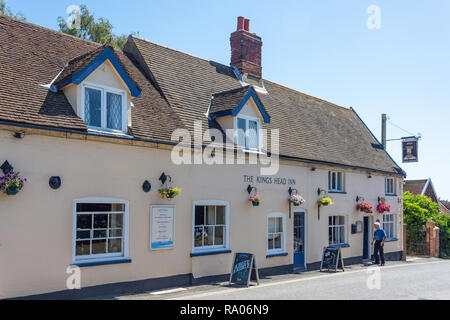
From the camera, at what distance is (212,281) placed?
13250 millimetres

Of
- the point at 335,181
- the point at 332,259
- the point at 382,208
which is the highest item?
the point at 335,181

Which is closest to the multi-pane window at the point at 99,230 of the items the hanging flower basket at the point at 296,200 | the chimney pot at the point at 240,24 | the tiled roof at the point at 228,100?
the tiled roof at the point at 228,100

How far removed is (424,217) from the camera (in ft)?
85.6

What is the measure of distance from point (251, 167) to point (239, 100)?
87.8 inches

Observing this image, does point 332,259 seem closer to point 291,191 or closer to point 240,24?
point 291,191

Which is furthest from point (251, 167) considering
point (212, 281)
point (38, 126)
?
point (38, 126)

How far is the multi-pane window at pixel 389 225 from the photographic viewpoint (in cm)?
2264

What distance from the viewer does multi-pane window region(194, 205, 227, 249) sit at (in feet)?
43.0

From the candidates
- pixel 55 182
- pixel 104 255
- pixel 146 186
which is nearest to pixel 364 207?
pixel 146 186

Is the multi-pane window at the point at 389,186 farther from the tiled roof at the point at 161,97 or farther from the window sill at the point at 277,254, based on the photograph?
the window sill at the point at 277,254

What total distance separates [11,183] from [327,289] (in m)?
8.11

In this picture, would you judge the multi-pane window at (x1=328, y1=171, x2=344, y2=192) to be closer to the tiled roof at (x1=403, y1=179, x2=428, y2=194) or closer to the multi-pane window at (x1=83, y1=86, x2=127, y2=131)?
the multi-pane window at (x1=83, y1=86, x2=127, y2=131)

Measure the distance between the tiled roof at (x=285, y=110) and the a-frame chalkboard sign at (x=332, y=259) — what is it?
3.48 m

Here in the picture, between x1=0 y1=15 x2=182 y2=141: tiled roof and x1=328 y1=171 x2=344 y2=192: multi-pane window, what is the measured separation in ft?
26.0
